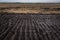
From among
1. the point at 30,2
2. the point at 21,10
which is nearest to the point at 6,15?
the point at 21,10

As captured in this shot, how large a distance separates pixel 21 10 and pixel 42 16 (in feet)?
0.76

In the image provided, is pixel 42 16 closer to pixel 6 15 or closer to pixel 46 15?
pixel 46 15

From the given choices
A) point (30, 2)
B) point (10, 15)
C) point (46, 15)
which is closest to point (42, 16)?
point (46, 15)

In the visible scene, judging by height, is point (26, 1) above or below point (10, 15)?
above

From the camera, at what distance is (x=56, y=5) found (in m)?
1.43

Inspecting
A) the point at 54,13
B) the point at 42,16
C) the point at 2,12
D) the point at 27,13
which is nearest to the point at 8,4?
the point at 2,12

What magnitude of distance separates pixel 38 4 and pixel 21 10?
190mm

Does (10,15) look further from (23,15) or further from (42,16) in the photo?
(42,16)

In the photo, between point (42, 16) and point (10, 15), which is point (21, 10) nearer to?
point (10, 15)

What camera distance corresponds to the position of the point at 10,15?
1.41 metres

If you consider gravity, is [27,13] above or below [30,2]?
below

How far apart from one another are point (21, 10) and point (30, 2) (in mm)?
127

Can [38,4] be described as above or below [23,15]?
above

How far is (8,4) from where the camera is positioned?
1.41 m
